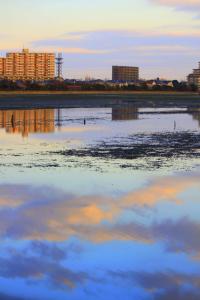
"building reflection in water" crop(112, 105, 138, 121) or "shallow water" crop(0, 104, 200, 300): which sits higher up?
"building reflection in water" crop(112, 105, 138, 121)

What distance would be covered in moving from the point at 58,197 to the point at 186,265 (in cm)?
578

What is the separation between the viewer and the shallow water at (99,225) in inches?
300

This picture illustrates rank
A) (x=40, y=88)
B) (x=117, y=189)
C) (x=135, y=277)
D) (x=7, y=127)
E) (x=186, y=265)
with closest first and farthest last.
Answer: (x=135, y=277) → (x=186, y=265) → (x=117, y=189) → (x=7, y=127) → (x=40, y=88)

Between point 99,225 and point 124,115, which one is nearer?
point 99,225

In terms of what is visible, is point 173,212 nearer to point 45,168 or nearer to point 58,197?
point 58,197

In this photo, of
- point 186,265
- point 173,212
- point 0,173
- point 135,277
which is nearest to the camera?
point 135,277

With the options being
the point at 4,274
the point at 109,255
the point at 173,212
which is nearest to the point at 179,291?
the point at 109,255

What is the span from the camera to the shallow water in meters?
7.62

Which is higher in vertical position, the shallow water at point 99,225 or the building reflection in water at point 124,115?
the building reflection in water at point 124,115

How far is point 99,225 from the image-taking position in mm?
10812

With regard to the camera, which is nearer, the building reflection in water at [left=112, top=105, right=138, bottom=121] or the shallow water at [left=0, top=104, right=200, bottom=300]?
the shallow water at [left=0, top=104, right=200, bottom=300]

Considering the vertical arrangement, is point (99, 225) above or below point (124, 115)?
below

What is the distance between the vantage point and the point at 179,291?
732cm

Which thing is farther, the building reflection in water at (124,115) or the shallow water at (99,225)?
the building reflection in water at (124,115)
